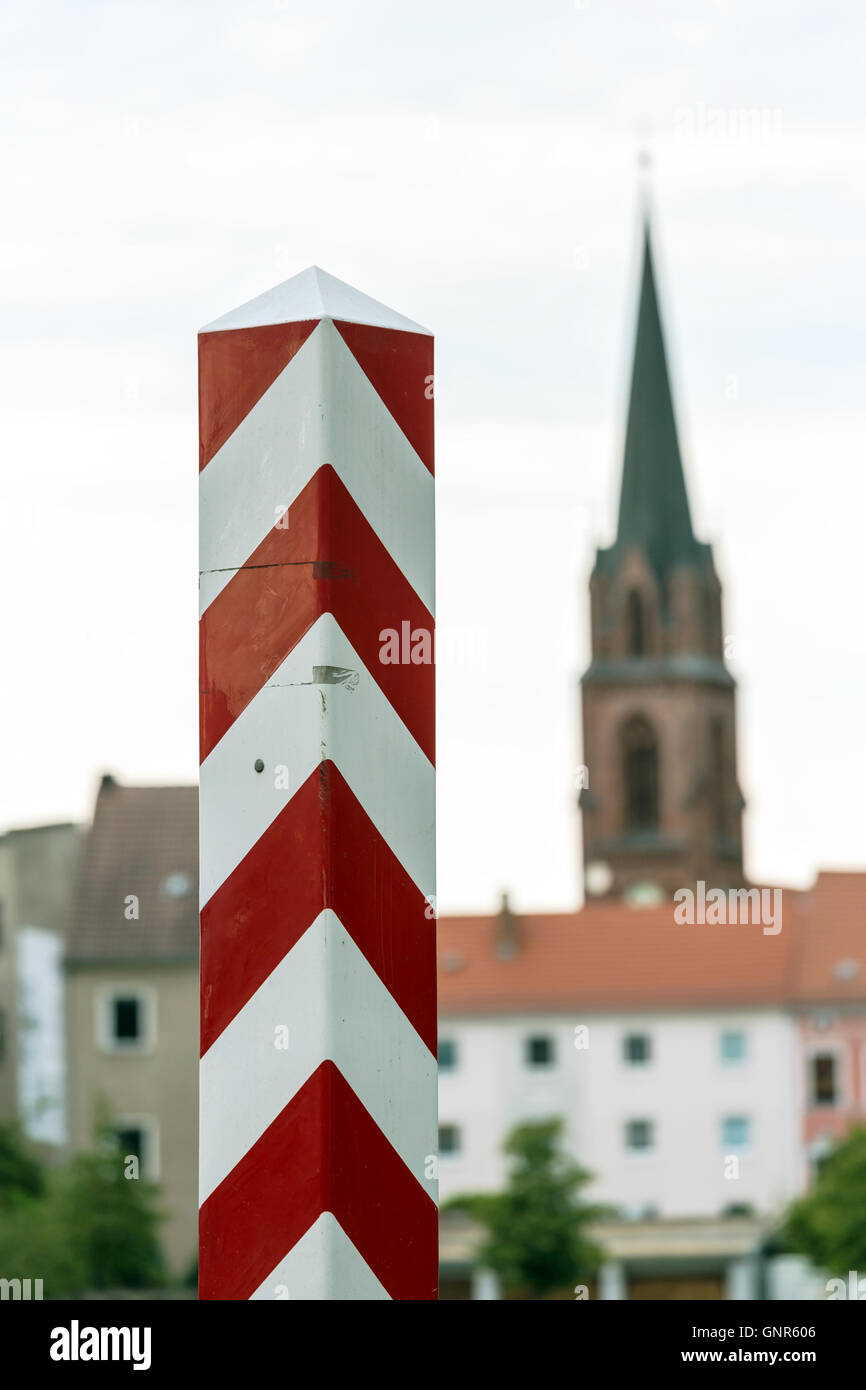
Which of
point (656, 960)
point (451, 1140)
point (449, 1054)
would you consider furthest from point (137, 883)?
point (656, 960)

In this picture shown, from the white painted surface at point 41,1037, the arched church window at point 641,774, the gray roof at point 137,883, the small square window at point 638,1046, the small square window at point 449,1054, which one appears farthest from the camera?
the arched church window at point 641,774

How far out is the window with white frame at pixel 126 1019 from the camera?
69812mm

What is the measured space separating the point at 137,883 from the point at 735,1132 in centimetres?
2702

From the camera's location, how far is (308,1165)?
2.79 metres

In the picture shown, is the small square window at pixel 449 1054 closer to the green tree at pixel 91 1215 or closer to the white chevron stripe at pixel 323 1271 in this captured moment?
the green tree at pixel 91 1215

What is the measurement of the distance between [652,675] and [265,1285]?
122m

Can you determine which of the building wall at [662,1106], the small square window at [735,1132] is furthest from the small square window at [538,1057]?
the small square window at [735,1132]

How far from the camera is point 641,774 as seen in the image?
123 metres

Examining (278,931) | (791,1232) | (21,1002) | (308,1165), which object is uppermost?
(21,1002)

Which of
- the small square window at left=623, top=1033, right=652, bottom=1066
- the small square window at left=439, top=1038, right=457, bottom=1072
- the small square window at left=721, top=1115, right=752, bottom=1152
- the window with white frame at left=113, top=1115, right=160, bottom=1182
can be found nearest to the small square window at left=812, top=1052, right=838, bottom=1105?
the small square window at left=721, top=1115, right=752, bottom=1152

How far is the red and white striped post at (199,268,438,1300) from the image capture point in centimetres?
281

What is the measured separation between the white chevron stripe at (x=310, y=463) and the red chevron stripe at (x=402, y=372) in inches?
0.6
